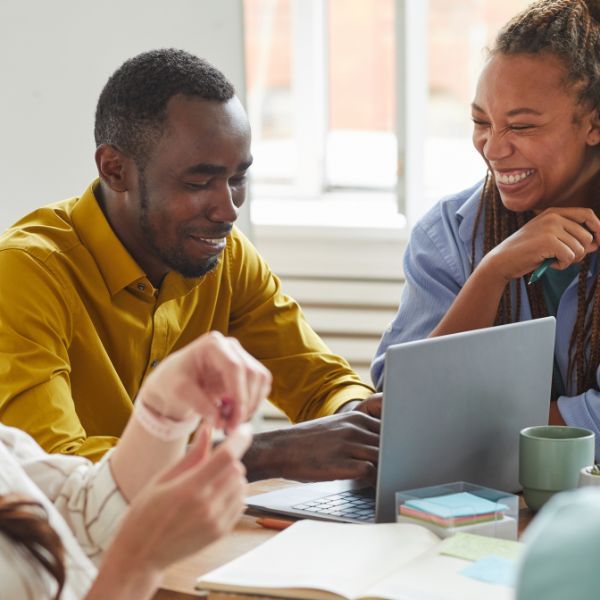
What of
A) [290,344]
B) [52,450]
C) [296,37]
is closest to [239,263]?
[290,344]

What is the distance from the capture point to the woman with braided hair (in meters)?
1.75

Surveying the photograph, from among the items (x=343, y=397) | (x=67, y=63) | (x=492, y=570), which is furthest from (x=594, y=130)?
(x=67, y=63)

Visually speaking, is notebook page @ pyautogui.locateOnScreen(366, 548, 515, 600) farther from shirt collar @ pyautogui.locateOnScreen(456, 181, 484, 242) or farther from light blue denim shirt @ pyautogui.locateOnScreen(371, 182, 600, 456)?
shirt collar @ pyautogui.locateOnScreen(456, 181, 484, 242)

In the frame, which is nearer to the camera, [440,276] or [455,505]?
[455,505]

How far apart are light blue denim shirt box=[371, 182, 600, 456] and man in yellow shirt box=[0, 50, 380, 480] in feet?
0.44

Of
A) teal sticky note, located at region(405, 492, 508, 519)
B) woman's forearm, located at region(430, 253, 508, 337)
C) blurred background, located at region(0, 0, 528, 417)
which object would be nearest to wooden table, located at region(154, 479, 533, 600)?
teal sticky note, located at region(405, 492, 508, 519)

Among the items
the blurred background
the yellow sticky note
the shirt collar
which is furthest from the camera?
the blurred background

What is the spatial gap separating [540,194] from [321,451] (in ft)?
2.08

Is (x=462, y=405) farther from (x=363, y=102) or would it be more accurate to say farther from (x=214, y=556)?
(x=363, y=102)

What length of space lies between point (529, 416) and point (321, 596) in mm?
494

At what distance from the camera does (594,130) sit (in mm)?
1825

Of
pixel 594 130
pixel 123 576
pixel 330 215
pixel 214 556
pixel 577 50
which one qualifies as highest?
pixel 577 50

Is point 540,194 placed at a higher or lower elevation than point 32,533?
higher

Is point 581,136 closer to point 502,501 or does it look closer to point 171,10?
point 502,501
